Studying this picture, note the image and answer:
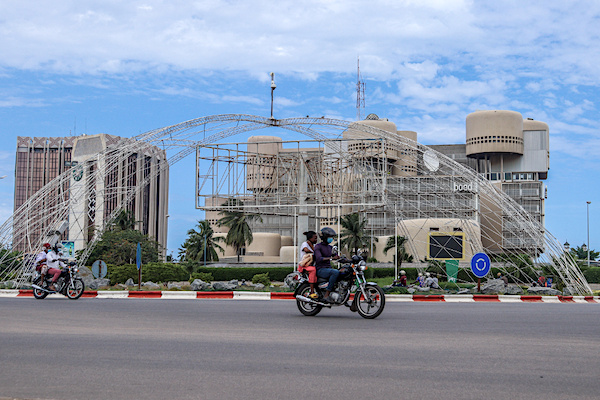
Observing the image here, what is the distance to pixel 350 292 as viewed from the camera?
1427 cm

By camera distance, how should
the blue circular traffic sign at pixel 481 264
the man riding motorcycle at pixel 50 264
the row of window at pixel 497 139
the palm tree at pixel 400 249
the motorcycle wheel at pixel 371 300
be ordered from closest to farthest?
the motorcycle wheel at pixel 371 300
the man riding motorcycle at pixel 50 264
the blue circular traffic sign at pixel 481 264
the palm tree at pixel 400 249
the row of window at pixel 497 139

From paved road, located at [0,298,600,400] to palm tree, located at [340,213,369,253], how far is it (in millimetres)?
74669

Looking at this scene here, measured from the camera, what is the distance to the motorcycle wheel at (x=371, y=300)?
44.8 feet

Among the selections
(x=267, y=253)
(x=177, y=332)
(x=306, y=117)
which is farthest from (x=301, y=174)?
(x=267, y=253)

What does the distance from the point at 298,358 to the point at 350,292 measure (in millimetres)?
6108

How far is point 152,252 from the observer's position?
76.1 metres

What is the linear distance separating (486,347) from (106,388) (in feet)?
16.6

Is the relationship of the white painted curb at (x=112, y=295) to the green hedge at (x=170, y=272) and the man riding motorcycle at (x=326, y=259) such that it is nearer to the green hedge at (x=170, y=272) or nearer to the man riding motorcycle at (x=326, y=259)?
the man riding motorcycle at (x=326, y=259)

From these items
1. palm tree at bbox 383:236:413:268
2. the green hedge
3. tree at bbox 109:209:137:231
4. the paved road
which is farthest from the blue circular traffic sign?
tree at bbox 109:209:137:231

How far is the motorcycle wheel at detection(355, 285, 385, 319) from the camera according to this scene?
13664mm

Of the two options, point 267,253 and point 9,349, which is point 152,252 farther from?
point 9,349

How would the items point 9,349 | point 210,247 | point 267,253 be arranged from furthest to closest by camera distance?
point 267,253, point 210,247, point 9,349

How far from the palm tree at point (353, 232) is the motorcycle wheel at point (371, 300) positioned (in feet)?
241

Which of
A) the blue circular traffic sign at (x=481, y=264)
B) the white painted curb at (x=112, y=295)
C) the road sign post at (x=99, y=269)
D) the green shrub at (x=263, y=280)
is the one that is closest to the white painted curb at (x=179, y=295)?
the white painted curb at (x=112, y=295)
